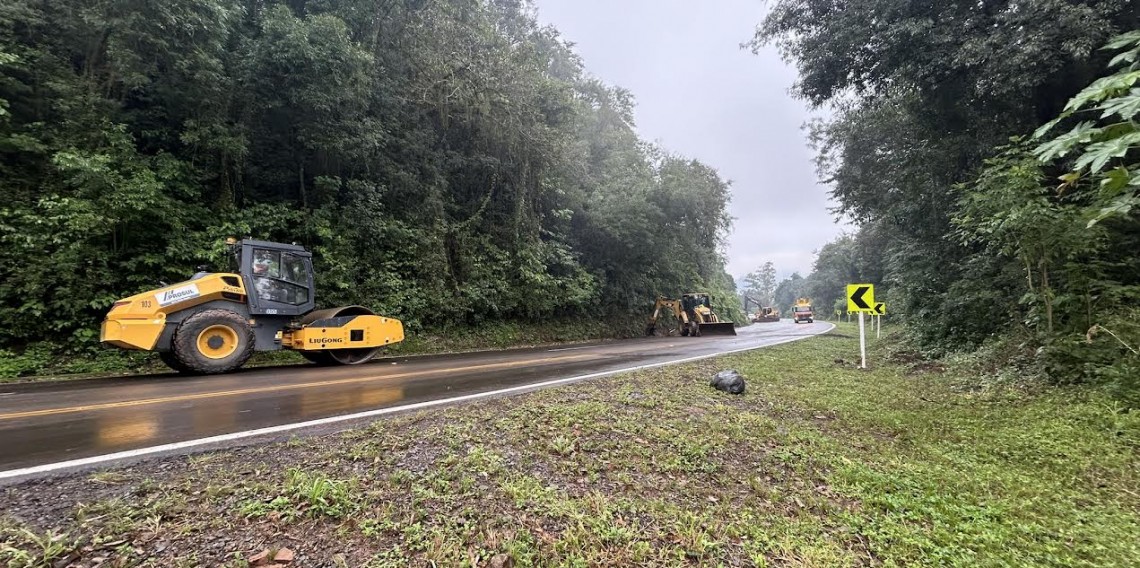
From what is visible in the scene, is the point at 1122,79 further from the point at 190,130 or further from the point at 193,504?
the point at 190,130

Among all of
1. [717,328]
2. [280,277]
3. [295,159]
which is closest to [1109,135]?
[280,277]

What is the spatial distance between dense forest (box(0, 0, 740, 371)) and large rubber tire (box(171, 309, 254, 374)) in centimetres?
239

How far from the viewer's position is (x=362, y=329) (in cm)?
953

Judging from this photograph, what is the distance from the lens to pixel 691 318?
24.3 meters

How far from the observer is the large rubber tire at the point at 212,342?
296 inches

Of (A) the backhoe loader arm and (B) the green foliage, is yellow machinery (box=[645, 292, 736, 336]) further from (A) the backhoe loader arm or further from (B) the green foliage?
(B) the green foliage

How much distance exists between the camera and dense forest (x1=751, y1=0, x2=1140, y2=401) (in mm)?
6129

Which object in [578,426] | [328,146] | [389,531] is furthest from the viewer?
[328,146]

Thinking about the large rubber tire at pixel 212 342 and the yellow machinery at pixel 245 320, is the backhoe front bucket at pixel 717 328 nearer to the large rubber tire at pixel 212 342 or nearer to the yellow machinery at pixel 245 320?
the yellow machinery at pixel 245 320

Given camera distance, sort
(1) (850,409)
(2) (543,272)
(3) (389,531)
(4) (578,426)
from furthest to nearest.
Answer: (2) (543,272), (1) (850,409), (4) (578,426), (3) (389,531)

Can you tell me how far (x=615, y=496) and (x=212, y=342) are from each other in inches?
319

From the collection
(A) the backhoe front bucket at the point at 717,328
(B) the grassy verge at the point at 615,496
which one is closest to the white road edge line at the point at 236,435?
(B) the grassy verge at the point at 615,496

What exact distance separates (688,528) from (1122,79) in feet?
9.86

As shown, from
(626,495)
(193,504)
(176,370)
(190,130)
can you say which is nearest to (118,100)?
(190,130)
